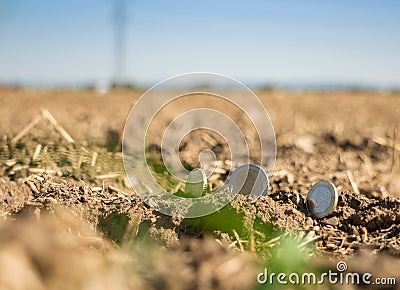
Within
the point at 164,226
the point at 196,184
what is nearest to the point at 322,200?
the point at 196,184

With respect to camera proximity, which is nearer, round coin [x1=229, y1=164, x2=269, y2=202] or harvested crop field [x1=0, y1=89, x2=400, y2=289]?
harvested crop field [x1=0, y1=89, x2=400, y2=289]

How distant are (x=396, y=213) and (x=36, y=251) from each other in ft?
7.51

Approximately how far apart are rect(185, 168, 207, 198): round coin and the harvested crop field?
29 cm

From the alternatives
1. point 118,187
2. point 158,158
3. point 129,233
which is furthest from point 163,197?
point 158,158

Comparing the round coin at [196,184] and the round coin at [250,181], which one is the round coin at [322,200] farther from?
the round coin at [196,184]

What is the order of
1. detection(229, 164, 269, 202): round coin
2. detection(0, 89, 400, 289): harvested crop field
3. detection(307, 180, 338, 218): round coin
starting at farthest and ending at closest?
detection(229, 164, 269, 202): round coin, detection(307, 180, 338, 218): round coin, detection(0, 89, 400, 289): harvested crop field

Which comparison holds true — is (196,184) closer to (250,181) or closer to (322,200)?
(250,181)

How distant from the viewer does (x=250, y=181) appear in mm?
3555

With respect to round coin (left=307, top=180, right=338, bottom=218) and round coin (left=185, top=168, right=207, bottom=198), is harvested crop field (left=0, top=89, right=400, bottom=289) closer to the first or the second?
round coin (left=307, top=180, right=338, bottom=218)

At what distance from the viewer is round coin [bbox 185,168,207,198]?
3385 mm

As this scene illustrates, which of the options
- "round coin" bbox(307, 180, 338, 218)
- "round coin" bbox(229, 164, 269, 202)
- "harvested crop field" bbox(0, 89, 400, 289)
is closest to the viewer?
"harvested crop field" bbox(0, 89, 400, 289)

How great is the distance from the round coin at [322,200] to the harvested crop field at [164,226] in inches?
1.6

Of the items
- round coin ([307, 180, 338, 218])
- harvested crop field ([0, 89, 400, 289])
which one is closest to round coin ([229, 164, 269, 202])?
harvested crop field ([0, 89, 400, 289])

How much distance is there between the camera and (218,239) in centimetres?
296
